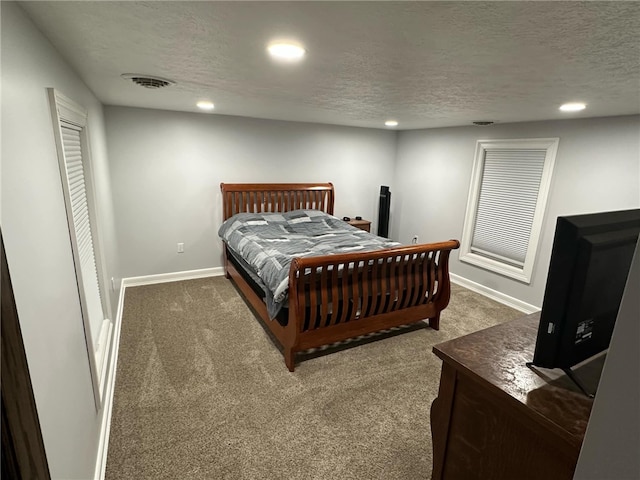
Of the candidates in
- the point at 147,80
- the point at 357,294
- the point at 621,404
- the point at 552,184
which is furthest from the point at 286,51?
the point at 552,184

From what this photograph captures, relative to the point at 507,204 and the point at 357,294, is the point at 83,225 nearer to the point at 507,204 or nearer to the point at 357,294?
the point at 357,294

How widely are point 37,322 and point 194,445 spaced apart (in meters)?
1.29

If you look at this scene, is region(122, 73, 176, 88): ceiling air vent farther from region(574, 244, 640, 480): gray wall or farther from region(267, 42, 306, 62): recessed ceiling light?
region(574, 244, 640, 480): gray wall

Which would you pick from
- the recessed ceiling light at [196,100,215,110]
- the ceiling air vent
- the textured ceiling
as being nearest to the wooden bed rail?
the textured ceiling

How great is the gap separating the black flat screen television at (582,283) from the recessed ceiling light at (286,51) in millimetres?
1190

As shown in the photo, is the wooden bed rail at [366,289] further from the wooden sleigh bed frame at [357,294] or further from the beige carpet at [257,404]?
the beige carpet at [257,404]

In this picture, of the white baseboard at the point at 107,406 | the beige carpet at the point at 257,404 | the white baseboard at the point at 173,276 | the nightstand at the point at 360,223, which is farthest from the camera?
the nightstand at the point at 360,223

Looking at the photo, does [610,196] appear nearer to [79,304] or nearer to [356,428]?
[356,428]

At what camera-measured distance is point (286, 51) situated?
1474mm

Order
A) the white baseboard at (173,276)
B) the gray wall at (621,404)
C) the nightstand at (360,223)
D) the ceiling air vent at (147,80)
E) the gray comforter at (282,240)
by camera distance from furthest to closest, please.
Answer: the nightstand at (360,223) → the white baseboard at (173,276) → the gray comforter at (282,240) → the ceiling air vent at (147,80) → the gray wall at (621,404)

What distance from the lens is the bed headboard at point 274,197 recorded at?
4.26 m

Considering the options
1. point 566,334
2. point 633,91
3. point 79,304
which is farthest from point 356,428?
point 633,91

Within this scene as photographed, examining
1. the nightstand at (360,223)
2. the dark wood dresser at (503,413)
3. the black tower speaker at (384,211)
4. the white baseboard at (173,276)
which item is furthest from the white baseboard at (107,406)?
the black tower speaker at (384,211)

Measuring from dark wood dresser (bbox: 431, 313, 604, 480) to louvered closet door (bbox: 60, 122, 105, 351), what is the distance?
5.87ft
